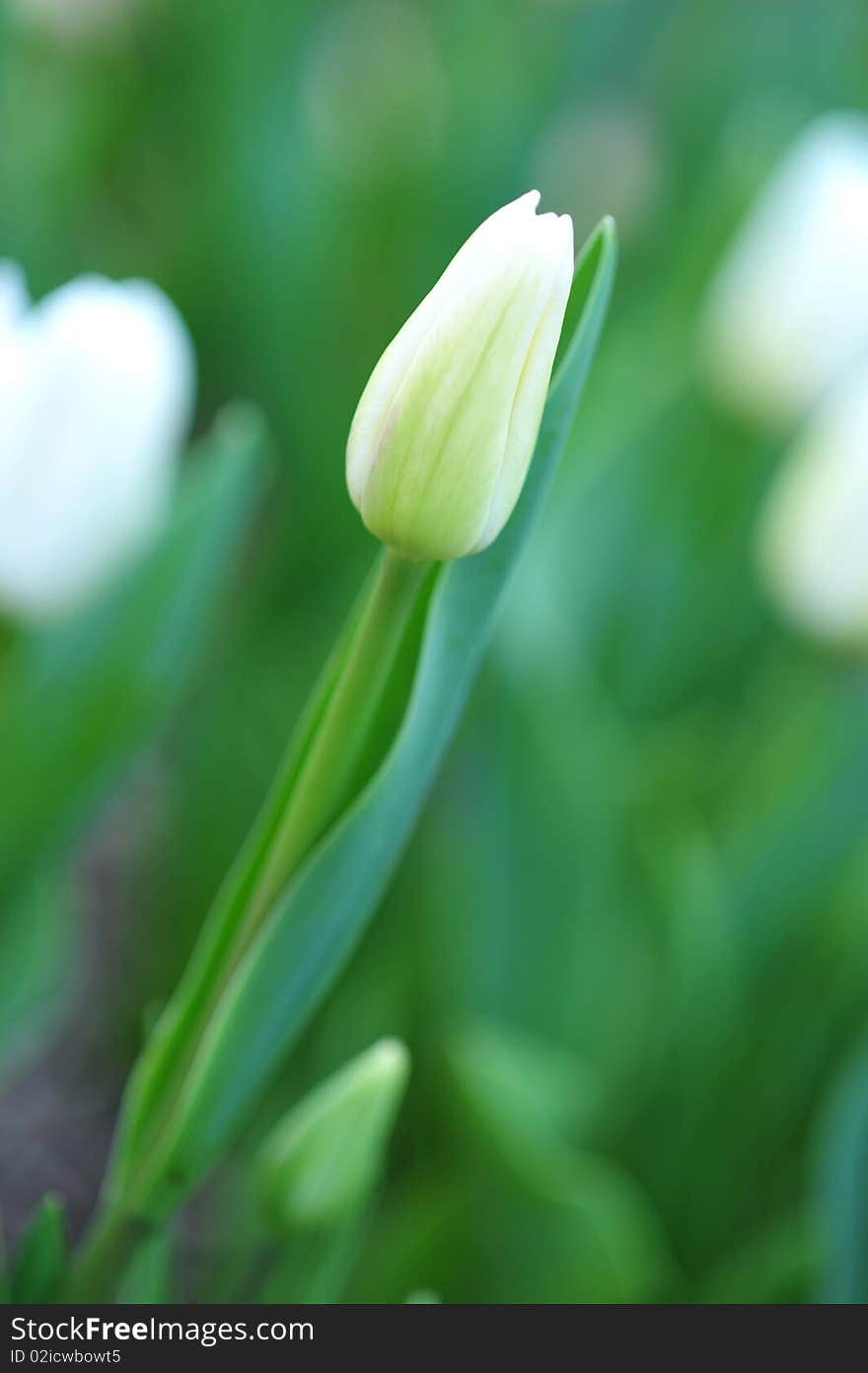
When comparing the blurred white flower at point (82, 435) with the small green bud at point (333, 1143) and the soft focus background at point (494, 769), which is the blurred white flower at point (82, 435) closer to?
the soft focus background at point (494, 769)

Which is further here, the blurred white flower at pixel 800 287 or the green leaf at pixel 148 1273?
the blurred white flower at pixel 800 287

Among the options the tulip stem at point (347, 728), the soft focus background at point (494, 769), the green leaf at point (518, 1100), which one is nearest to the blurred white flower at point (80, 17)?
the soft focus background at point (494, 769)

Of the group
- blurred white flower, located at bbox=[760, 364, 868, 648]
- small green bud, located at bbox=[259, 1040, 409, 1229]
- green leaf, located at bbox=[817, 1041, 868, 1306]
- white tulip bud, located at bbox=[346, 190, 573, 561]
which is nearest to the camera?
white tulip bud, located at bbox=[346, 190, 573, 561]

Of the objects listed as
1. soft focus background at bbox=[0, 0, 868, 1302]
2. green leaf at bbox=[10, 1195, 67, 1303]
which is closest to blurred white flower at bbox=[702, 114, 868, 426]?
soft focus background at bbox=[0, 0, 868, 1302]

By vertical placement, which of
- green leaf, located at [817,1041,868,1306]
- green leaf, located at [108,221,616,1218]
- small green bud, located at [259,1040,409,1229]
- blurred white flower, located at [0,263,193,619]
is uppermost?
blurred white flower, located at [0,263,193,619]

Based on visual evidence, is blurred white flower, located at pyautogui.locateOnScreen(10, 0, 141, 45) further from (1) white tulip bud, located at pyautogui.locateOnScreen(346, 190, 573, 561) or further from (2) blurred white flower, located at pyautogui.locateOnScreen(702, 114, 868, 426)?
(1) white tulip bud, located at pyautogui.locateOnScreen(346, 190, 573, 561)

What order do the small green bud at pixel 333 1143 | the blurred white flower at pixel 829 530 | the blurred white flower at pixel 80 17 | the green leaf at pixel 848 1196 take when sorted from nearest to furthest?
the small green bud at pixel 333 1143, the green leaf at pixel 848 1196, the blurred white flower at pixel 829 530, the blurred white flower at pixel 80 17

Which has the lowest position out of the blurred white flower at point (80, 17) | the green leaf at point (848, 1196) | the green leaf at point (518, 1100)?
the green leaf at point (848, 1196)

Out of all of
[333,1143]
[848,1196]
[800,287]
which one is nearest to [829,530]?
[800,287]

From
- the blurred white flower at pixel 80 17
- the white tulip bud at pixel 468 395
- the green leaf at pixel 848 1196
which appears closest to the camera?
the white tulip bud at pixel 468 395
